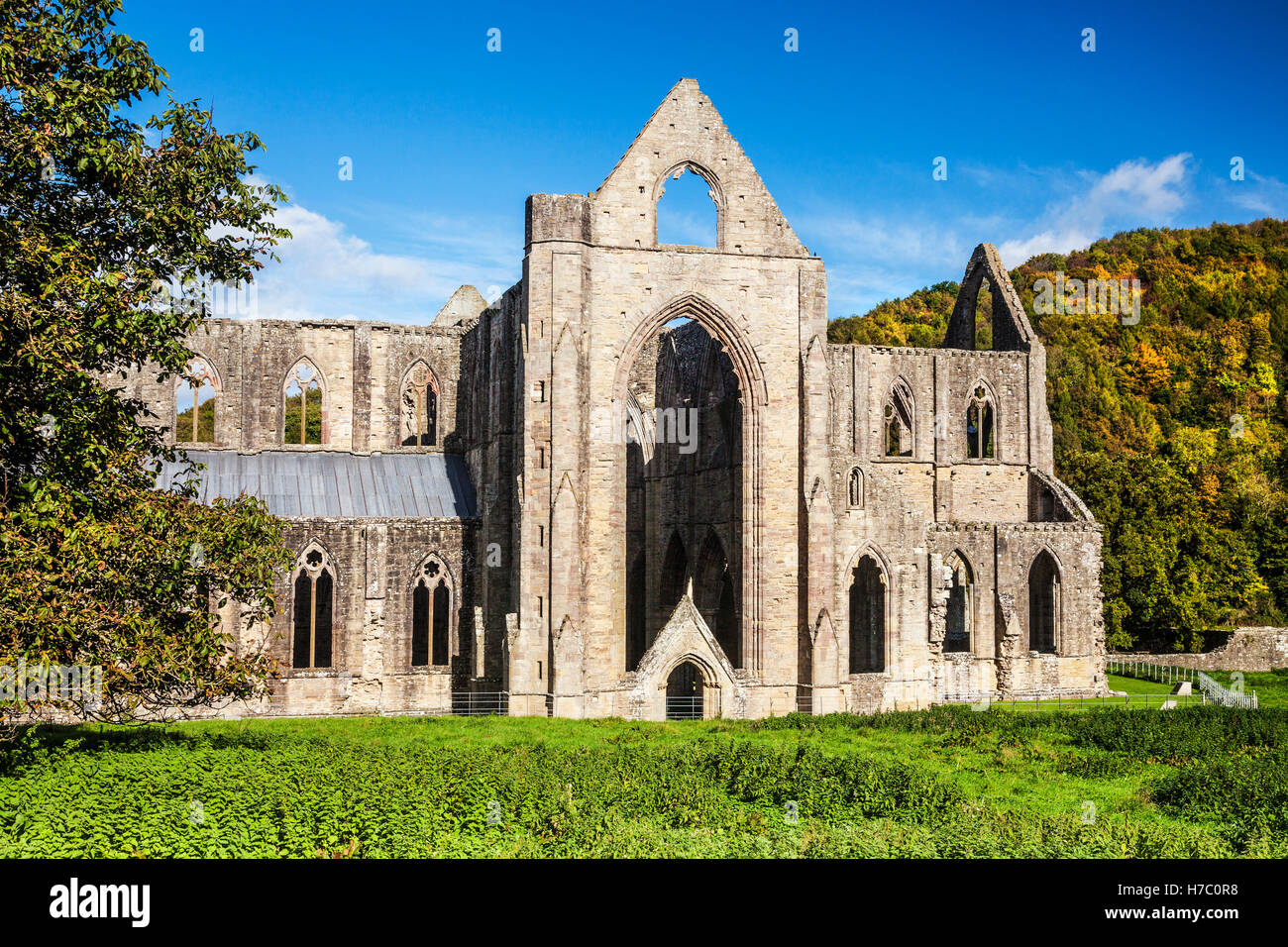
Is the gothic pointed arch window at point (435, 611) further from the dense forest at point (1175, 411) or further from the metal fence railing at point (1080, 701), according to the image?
the dense forest at point (1175, 411)

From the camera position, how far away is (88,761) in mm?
17859

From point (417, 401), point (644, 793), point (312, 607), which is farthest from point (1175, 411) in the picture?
point (644, 793)

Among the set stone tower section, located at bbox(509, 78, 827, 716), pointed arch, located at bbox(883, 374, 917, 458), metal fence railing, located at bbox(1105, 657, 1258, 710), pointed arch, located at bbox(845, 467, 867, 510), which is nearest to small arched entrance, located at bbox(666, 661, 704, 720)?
stone tower section, located at bbox(509, 78, 827, 716)

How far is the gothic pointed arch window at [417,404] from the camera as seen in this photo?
40781 mm

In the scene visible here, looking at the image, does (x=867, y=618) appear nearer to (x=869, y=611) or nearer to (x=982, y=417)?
(x=869, y=611)

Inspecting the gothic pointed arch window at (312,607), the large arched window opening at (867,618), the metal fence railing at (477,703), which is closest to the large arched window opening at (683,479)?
the large arched window opening at (867,618)

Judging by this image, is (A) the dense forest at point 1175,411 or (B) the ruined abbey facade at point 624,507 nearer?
(B) the ruined abbey facade at point 624,507

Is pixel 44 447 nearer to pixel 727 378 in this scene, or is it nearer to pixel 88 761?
pixel 88 761

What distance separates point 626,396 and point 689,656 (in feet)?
22.5

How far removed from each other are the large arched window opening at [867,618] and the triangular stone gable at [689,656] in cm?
869

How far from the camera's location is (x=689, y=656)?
32.1 meters

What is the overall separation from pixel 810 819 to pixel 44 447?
38.2 ft

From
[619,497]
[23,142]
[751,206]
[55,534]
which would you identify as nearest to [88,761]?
[55,534]
